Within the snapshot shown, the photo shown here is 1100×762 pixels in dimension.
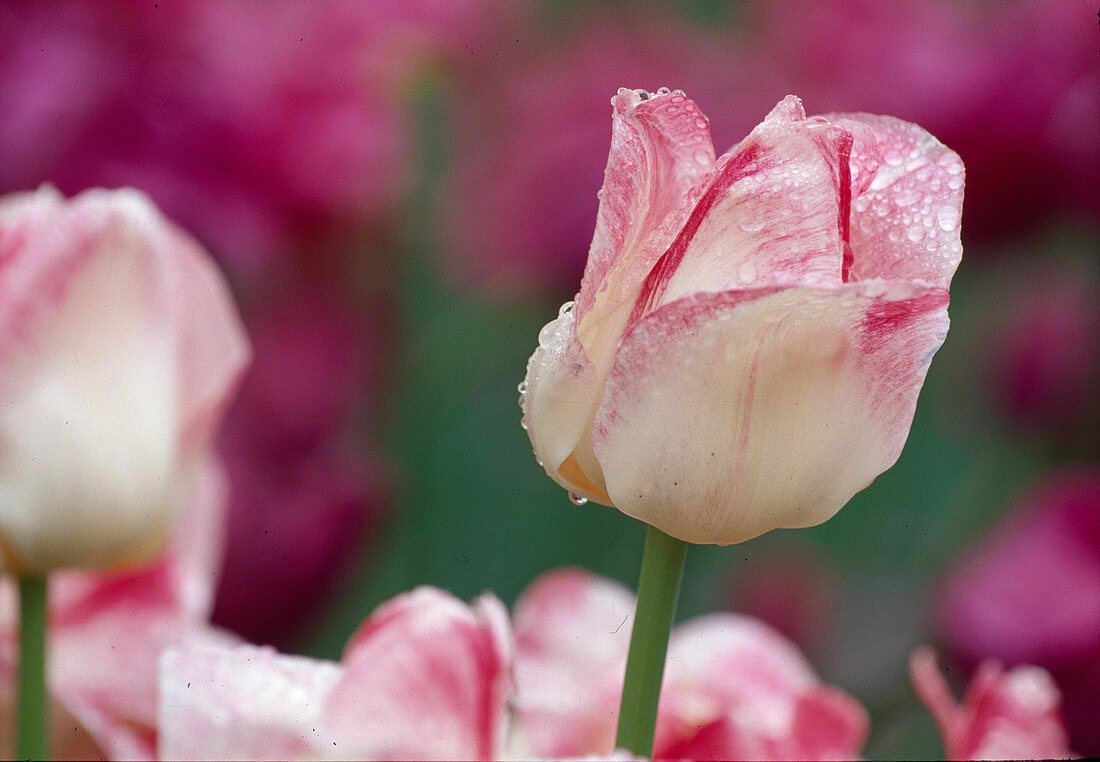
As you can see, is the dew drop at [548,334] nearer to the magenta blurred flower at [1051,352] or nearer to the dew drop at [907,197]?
the dew drop at [907,197]

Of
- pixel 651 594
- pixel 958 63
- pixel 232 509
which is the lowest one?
pixel 232 509

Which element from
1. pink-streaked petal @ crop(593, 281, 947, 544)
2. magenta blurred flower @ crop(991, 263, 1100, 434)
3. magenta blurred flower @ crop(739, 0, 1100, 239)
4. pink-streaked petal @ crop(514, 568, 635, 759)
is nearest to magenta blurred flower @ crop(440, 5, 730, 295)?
magenta blurred flower @ crop(739, 0, 1100, 239)

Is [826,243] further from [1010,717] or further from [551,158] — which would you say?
[551,158]

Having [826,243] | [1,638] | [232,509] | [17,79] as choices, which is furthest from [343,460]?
[826,243]

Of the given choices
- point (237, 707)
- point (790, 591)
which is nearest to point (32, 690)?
point (237, 707)

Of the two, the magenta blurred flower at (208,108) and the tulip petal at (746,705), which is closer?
the tulip petal at (746,705)

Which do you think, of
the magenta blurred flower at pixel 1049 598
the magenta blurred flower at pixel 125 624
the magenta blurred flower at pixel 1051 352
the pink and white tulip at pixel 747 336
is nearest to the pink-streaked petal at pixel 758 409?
the pink and white tulip at pixel 747 336
